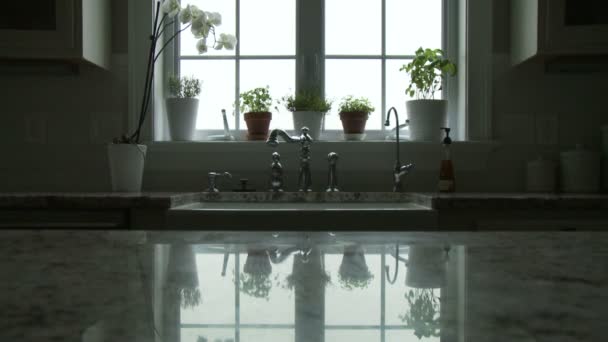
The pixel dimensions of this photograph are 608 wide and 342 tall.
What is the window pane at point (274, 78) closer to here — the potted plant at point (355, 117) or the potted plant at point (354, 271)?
the potted plant at point (355, 117)

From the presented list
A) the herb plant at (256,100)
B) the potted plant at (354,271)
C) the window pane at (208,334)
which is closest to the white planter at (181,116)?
the herb plant at (256,100)

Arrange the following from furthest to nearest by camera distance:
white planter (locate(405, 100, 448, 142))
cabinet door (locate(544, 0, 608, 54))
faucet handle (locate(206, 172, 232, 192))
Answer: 1. white planter (locate(405, 100, 448, 142))
2. faucet handle (locate(206, 172, 232, 192))
3. cabinet door (locate(544, 0, 608, 54))

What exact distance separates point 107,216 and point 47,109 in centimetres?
90

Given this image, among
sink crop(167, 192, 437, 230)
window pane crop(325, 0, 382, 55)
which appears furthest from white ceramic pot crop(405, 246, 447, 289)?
window pane crop(325, 0, 382, 55)

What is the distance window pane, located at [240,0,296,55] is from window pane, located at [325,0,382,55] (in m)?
0.17

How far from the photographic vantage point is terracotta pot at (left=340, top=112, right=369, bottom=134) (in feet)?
7.86

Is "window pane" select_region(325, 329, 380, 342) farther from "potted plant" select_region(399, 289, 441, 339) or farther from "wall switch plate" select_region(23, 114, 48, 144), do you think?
"wall switch plate" select_region(23, 114, 48, 144)

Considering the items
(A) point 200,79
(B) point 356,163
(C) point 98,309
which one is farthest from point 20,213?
(C) point 98,309

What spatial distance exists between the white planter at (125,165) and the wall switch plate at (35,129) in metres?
0.48

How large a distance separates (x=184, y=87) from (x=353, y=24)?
33.9 inches

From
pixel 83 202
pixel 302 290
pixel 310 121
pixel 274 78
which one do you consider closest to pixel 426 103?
pixel 310 121

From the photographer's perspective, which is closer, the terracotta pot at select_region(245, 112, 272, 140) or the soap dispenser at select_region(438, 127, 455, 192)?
the soap dispenser at select_region(438, 127, 455, 192)

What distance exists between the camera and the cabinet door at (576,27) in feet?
6.52

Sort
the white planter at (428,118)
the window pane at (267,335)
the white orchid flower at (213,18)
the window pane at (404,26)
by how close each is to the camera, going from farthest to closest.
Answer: the window pane at (404,26), the white planter at (428,118), the white orchid flower at (213,18), the window pane at (267,335)
